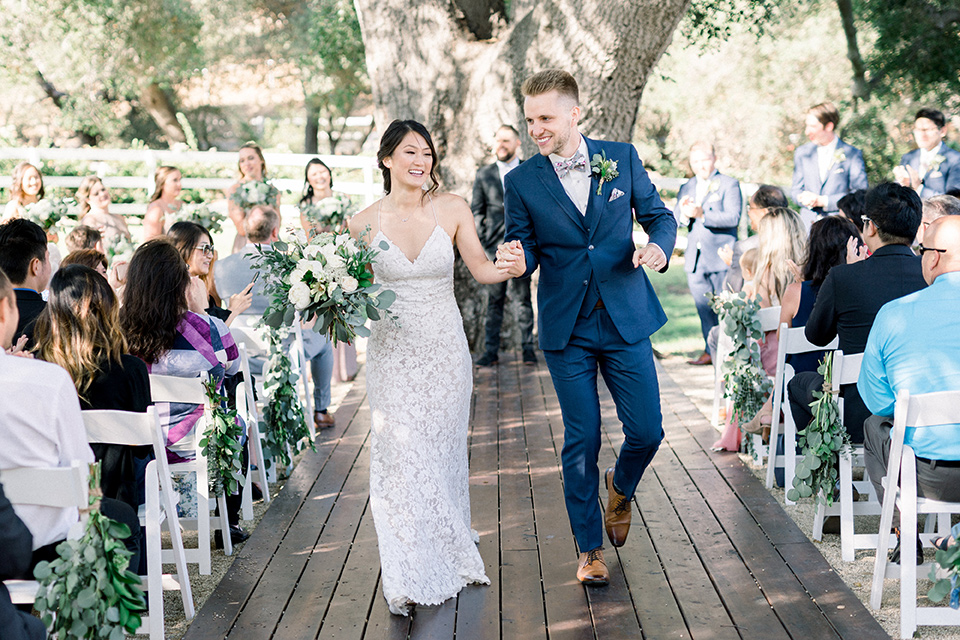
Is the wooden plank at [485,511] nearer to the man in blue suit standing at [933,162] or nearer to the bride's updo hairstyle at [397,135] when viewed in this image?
the bride's updo hairstyle at [397,135]

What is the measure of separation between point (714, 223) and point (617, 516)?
5107mm

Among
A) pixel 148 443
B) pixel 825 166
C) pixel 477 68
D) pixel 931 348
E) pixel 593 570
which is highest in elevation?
pixel 477 68

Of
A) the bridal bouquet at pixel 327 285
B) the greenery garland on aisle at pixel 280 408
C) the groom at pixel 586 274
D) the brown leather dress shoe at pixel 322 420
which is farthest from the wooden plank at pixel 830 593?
the brown leather dress shoe at pixel 322 420

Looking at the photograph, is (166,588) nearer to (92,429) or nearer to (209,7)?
(92,429)

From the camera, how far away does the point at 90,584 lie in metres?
2.98

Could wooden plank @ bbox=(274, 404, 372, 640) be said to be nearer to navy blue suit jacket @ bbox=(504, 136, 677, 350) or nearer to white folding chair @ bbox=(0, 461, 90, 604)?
white folding chair @ bbox=(0, 461, 90, 604)

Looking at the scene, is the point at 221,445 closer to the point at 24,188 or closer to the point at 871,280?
the point at 871,280

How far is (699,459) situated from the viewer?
643 centimetres

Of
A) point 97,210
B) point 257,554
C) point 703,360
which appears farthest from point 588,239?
point 97,210

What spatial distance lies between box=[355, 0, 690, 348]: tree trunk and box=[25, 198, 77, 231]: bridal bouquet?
10.1 ft

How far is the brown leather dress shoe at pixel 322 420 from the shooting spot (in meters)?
7.44

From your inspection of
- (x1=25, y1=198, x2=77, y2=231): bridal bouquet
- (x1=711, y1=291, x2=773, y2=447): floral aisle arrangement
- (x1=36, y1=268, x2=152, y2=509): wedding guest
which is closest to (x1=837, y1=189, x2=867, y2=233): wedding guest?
(x1=711, y1=291, x2=773, y2=447): floral aisle arrangement

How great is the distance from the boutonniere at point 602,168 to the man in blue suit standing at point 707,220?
5.01 metres

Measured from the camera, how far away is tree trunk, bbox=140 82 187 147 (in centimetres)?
2666
